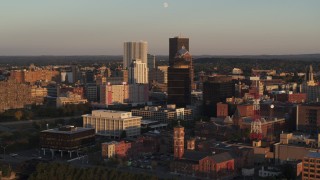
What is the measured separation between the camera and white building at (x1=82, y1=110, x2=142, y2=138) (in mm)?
48781

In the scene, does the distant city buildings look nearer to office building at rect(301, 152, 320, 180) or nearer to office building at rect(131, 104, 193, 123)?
office building at rect(131, 104, 193, 123)

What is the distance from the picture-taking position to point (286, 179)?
30.7 metres

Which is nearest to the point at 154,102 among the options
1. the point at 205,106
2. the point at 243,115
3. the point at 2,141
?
the point at 205,106

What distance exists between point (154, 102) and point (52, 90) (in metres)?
15.7

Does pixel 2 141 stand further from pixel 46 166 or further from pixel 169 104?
pixel 169 104

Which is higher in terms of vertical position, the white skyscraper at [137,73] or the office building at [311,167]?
the white skyscraper at [137,73]

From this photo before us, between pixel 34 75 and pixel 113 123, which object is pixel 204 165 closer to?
pixel 113 123

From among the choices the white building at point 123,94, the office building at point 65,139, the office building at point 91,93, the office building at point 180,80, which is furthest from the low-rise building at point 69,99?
the office building at point 65,139

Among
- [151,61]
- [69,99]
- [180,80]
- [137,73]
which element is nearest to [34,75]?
[151,61]

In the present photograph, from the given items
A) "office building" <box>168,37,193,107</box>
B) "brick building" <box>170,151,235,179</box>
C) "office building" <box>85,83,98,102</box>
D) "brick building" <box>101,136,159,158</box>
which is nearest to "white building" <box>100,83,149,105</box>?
"office building" <box>85,83,98,102</box>

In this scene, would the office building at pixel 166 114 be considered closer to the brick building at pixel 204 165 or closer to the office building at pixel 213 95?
the office building at pixel 213 95

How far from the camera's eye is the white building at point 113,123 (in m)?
48.8

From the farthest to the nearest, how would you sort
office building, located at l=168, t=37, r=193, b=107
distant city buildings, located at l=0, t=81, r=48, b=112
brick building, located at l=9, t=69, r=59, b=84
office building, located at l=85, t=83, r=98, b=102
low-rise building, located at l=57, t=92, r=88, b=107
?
brick building, located at l=9, t=69, r=59, b=84 < office building, located at l=85, t=83, r=98, b=102 < low-rise building, located at l=57, t=92, r=88, b=107 < distant city buildings, located at l=0, t=81, r=48, b=112 < office building, located at l=168, t=37, r=193, b=107

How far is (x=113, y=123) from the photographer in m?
49.2
